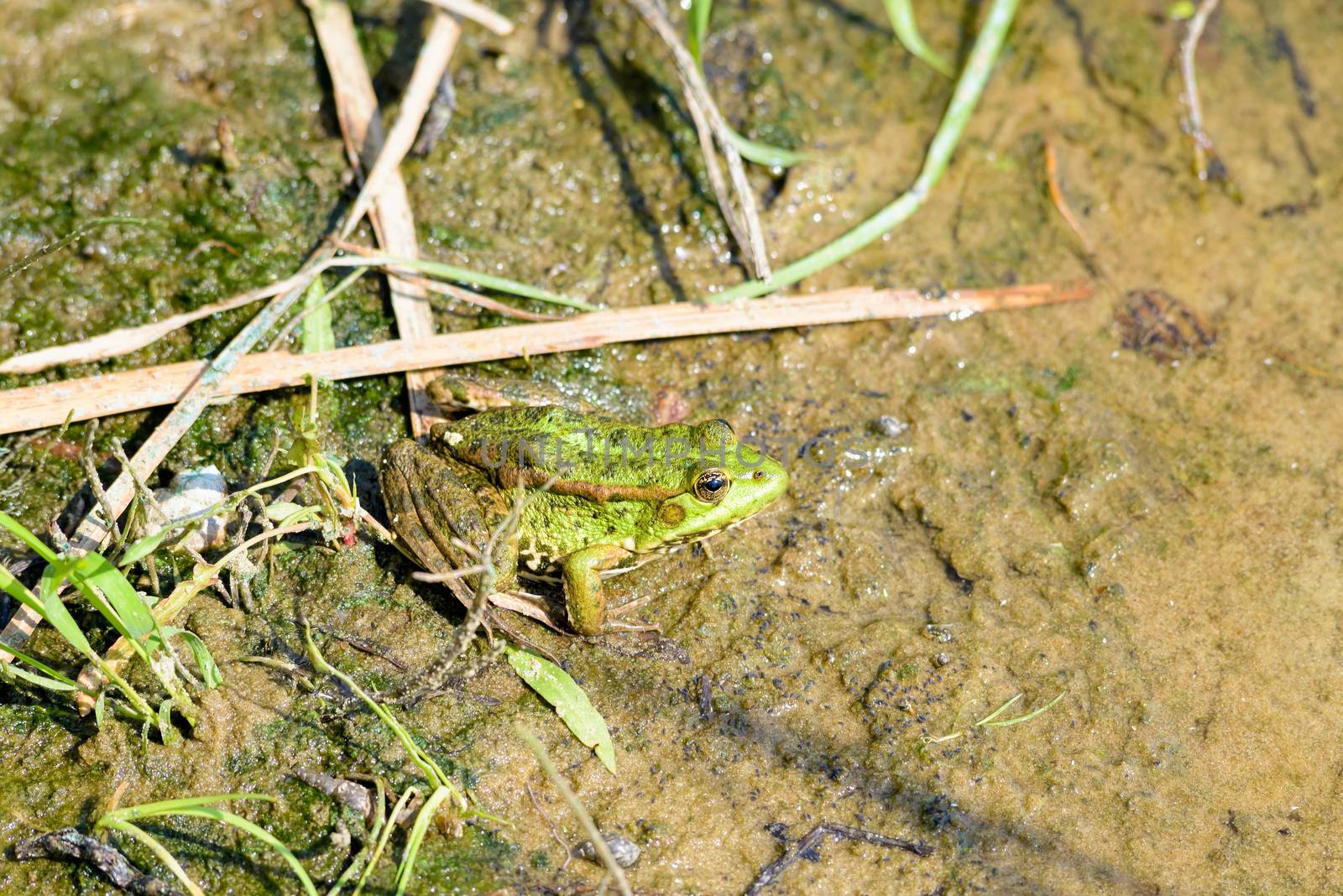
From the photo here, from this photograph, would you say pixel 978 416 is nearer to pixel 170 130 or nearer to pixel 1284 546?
pixel 1284 546

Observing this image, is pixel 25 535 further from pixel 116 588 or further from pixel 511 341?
pixel 511 341

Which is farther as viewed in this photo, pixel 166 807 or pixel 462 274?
pixel 462 274

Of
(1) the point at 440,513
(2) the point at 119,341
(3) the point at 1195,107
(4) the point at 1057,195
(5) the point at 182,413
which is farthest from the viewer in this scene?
(3) the point at 1195,107

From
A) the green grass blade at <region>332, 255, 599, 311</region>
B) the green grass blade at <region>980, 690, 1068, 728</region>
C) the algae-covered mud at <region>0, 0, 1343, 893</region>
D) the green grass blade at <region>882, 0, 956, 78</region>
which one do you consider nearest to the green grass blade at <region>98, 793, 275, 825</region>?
the algae-covered mud at <region>0, 0, 1343, 893</region>

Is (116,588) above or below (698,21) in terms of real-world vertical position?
below

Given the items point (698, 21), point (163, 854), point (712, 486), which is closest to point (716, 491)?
point (712, 486)

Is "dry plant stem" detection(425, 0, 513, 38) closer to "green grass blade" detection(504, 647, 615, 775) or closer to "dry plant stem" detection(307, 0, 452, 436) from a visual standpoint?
"dry plant stem" detection(307, 0, 452, 436)

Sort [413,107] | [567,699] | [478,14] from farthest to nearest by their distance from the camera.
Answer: [478,14] < [413,107] < [567,699]

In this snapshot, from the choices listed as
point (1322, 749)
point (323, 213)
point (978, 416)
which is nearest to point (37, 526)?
point (323, 213)
